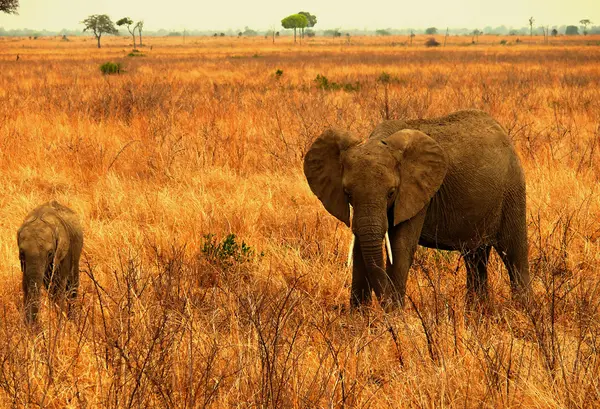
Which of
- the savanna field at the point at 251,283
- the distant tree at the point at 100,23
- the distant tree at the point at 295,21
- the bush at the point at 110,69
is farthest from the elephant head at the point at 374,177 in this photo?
the distant tree at the point at 295,21

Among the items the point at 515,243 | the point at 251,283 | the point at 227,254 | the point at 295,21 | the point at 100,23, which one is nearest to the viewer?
the point at 515,243

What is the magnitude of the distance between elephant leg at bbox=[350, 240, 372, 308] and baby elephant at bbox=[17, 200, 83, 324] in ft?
5.39

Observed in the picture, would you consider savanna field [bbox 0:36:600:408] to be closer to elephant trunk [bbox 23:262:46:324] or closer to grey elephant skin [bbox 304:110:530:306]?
elephant trunk [bbox 23:262:46:324]

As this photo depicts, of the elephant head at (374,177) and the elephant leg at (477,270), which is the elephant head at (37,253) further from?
the elephant leg at (477,270)

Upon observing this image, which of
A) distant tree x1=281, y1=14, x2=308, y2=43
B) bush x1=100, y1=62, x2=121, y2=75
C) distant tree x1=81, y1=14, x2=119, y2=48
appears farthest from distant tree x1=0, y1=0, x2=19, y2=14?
distant tree x1=281, y1=14, x2=308, y2=43

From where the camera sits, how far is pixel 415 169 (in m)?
3.90

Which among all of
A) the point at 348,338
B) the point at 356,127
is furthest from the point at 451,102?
the point at 348,338

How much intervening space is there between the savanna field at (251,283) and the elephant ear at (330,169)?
616mm

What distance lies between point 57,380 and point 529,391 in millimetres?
2039

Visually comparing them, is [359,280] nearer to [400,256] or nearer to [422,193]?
[400,256]

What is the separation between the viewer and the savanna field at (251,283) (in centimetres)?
297

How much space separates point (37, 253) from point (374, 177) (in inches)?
76.9

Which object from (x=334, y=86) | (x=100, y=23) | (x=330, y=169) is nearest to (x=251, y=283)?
(x=330, y=169)

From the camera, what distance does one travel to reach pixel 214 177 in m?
7.79
